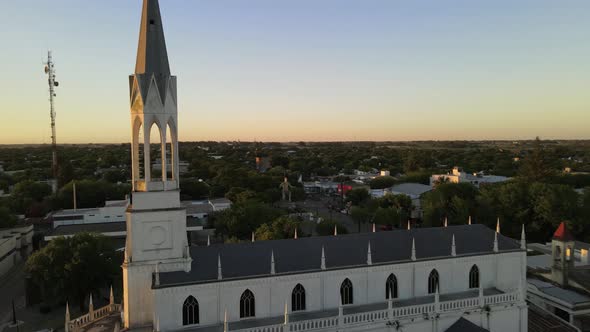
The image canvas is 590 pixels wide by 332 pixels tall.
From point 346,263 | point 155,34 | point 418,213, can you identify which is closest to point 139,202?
point 155,34

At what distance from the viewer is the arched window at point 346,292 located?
2444cm

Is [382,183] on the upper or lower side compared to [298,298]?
lower

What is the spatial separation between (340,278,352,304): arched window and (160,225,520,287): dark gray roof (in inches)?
39.9

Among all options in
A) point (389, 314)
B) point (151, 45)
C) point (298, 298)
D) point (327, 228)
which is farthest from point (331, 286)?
point (327, 228)

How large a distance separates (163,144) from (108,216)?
168 feet

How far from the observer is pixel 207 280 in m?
22.1

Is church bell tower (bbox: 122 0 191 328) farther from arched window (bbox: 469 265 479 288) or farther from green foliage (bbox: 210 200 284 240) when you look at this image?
green foliage (bbox: 210 200 284 240)

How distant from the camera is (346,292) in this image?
24.6m

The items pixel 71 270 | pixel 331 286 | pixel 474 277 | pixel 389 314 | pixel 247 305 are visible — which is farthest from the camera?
pixel 71 270

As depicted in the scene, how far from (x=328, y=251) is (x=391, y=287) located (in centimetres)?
410

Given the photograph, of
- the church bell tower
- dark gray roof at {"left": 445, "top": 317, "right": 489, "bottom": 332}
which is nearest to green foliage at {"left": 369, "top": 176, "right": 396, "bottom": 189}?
dark gray roof at {"left": 445, "top": 317, "right": 489, "bottom": 332}

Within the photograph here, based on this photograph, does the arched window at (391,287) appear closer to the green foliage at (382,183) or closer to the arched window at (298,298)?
the arched window at (298,298)

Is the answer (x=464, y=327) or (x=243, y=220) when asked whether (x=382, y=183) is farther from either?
(x=464, y=327)

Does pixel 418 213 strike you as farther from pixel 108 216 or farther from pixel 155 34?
pixel 155 34
